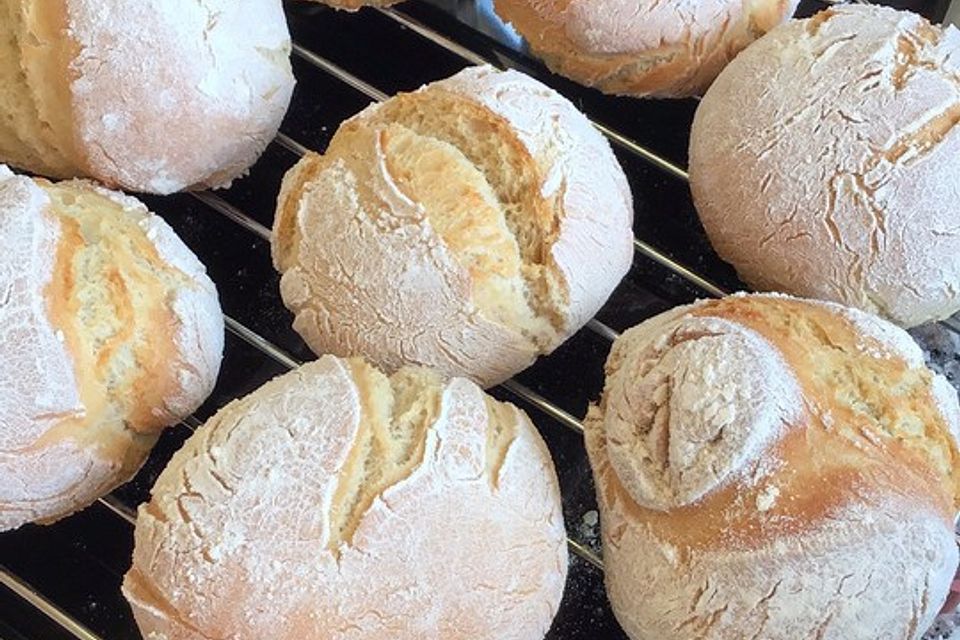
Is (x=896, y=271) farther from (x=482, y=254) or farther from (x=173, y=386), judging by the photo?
(x=173, y=386)

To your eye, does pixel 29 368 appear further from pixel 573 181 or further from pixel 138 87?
pixel 573 181

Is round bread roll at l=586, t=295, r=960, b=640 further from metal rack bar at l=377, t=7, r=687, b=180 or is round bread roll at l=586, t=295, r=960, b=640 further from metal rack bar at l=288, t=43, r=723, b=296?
metal rack bar at l=377, t=7, r=687, b=180

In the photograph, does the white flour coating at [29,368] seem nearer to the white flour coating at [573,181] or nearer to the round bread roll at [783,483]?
the white flour coating at [573,181]

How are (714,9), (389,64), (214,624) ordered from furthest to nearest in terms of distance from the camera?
(389,64)
(714,9)
(214,624)

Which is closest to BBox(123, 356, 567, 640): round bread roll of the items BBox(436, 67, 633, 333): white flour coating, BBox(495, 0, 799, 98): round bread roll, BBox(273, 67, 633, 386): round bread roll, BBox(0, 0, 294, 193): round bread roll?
BBox(273, 67, 633, 386): round bread roll

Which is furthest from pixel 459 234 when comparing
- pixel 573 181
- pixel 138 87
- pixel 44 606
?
pixel 44 606

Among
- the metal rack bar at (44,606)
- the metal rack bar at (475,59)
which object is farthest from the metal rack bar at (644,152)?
the metal rack bar at (44,606)

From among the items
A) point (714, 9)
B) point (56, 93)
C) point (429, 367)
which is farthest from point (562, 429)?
point (56, 93)
